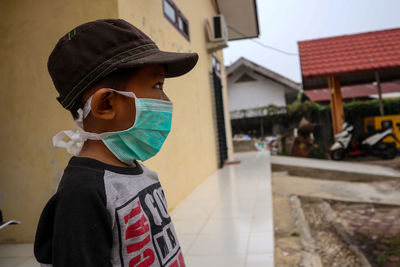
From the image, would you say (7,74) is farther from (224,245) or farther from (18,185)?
(224,245)

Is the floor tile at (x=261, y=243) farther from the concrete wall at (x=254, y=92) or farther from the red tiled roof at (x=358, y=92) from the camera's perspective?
the concrete wall at (x=254, y=92)

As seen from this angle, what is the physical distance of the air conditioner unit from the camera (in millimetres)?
6621

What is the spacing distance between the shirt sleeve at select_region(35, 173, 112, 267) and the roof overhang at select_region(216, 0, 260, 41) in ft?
26.4

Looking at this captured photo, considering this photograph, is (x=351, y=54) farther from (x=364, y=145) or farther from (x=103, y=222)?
(x=103, y=222)

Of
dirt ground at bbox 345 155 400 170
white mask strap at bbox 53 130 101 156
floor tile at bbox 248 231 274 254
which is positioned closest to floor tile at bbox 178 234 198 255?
floor tile at bbox 248 231 274 254

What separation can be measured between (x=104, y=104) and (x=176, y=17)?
3.83m

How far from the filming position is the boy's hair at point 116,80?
88cm

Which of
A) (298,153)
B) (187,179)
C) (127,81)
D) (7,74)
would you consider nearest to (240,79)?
(298,153)

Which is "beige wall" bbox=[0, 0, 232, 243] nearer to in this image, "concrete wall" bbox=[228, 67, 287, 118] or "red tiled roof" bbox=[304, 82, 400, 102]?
"red tiled roof" bbox=[304, 82, 400, 102]

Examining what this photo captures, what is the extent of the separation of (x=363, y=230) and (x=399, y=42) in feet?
24.0

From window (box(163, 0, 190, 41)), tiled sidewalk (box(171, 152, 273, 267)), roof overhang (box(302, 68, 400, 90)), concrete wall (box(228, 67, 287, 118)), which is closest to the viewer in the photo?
tiled sidewalk (box(171, 152, 273, 267))

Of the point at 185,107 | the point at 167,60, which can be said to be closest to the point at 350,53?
the point at 185,107

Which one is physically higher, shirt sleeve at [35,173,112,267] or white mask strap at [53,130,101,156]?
white mask strap at [53,130,101,156]

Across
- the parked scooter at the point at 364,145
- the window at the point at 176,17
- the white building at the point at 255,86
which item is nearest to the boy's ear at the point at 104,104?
the window at the point at 176,17
